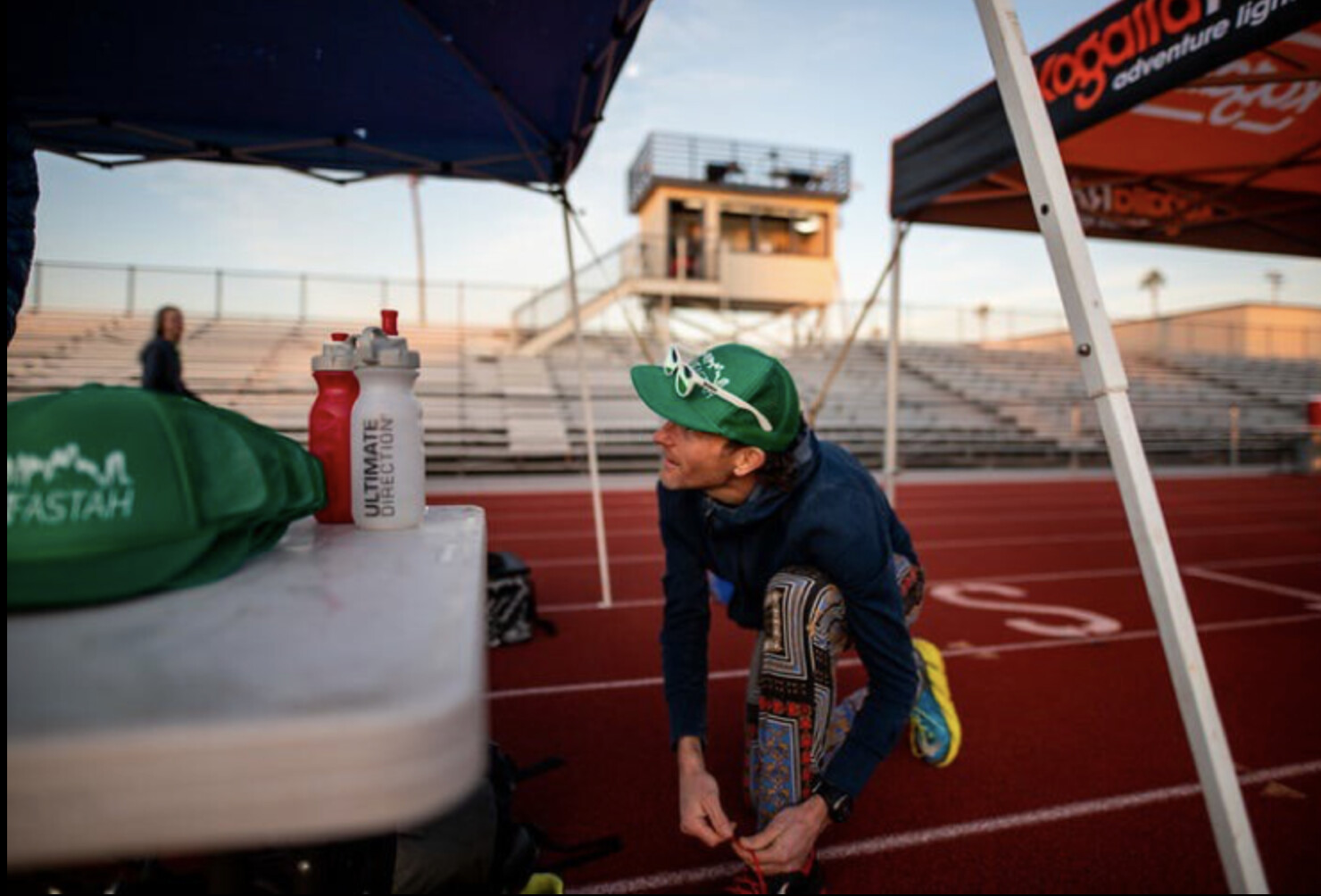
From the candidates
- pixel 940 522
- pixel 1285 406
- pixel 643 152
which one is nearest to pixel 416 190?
pixel 643 152

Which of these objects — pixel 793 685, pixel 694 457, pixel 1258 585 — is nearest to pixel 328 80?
pixel 694 457

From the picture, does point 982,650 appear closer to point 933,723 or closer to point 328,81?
point 933,723

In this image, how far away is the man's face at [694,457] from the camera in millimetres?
1737

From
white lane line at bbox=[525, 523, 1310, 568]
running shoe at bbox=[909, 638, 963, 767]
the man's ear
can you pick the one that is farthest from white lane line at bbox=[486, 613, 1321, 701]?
white lane line at bbox=[525, 523, 1310, 568]

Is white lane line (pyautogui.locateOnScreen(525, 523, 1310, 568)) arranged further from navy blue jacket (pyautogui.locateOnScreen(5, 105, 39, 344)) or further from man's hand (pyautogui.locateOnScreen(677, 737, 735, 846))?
navy blue jacket (pyautogui.locateOnScreen(5, 105, 39, 344))

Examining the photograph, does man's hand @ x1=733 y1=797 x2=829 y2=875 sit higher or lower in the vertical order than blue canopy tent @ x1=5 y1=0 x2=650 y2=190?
lower

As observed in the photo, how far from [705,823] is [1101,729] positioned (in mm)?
1985

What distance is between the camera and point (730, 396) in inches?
65.9

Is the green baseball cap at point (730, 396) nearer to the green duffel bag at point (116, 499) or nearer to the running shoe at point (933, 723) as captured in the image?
the green duffel bag at point (116, 499)

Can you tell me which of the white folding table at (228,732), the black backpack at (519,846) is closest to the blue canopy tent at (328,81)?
the black backpack at (519,846)

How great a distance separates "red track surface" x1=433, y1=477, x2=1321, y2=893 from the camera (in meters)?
1.99

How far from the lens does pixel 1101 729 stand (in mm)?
2832

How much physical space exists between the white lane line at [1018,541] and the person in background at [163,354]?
323cm

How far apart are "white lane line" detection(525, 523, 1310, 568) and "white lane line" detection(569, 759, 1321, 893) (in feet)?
13.9
